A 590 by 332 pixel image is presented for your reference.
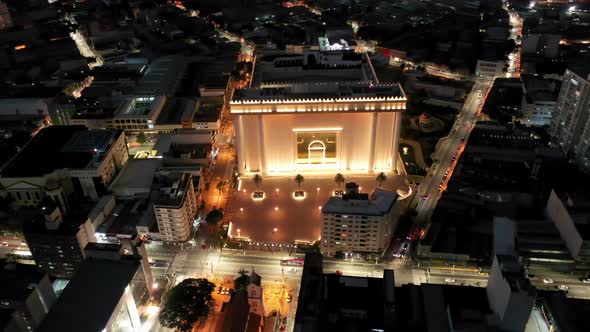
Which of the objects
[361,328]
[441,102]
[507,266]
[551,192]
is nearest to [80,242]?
[361,328]

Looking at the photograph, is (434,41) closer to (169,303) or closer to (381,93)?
(381,93)

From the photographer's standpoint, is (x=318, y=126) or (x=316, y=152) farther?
(x=316, y=152)

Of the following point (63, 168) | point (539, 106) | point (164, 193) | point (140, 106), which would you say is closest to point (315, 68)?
point (140, 106)

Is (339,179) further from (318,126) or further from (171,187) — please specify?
(171,187)

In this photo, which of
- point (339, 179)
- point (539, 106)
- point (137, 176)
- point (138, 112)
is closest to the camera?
point (339, 179)

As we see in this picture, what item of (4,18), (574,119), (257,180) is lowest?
(257,180)

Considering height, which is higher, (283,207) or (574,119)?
(574,119)
